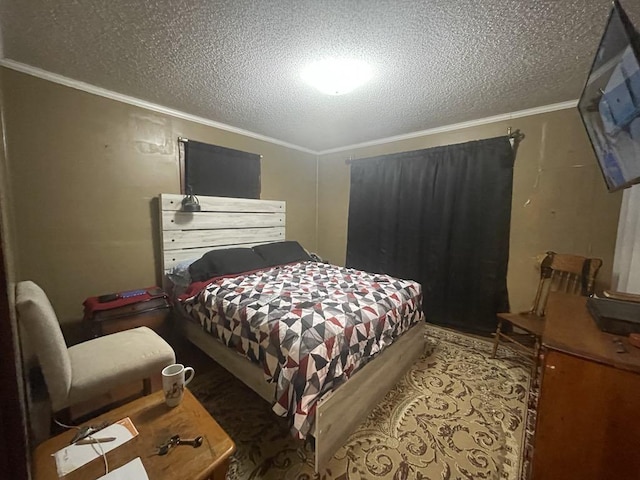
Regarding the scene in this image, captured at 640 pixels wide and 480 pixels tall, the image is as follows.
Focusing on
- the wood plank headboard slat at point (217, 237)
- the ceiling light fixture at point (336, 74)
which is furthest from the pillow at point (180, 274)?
the ceiling light fixture at point (336, 74)

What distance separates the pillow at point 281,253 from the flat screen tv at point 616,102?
2.72 metres

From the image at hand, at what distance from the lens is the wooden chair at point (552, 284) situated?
2.12m

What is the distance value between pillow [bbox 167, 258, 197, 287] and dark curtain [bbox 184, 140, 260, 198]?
821 millimetres

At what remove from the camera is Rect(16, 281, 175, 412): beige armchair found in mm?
1154

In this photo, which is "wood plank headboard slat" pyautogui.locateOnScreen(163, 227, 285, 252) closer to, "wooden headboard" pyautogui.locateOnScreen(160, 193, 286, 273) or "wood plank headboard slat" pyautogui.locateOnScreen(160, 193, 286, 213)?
"wooden headboard" pyautogui.locateOnScreen(160, 193, 286, 273)

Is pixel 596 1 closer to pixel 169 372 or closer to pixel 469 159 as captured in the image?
pixel 469 159

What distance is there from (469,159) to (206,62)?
269 cm

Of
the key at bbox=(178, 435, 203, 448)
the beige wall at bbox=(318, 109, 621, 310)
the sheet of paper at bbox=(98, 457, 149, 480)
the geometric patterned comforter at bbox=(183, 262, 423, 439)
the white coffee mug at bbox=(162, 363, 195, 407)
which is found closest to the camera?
the sheet of paper at bbox=(98, 457, 149, 480)

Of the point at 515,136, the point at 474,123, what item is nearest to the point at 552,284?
the point at 515,136

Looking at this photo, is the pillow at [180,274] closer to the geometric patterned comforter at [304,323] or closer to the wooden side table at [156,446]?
the geometric patterned comforter at [304,323]

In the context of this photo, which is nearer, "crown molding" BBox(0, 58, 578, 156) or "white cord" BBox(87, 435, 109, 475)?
"white cord" BBox(87, 435, 109, 475)

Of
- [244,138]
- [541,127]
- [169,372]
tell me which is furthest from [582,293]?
[244,138]

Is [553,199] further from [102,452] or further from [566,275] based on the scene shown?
[102,452]

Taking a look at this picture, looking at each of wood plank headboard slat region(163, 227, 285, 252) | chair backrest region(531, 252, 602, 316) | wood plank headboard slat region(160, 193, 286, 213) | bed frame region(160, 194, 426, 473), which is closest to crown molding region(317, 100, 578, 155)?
chair backrest region(531, 252, 602, 316)
